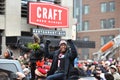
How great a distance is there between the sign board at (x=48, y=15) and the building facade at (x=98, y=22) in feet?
113

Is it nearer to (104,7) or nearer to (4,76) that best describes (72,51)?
(4,76)

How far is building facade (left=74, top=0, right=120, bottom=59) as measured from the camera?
210ft

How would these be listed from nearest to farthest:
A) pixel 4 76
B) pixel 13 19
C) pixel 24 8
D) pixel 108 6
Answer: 1. pixel 4 76
2. pixel 13 19
3. pixel 24 8
4. pixel 108 6

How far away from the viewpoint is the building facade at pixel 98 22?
64.1m

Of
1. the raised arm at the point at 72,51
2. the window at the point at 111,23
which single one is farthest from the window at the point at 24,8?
the window at the point at 111,23

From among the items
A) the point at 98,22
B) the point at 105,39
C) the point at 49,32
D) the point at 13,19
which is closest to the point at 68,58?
the point at 13,19

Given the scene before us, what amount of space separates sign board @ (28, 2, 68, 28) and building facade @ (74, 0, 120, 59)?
113 ft

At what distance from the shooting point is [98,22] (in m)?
66.2

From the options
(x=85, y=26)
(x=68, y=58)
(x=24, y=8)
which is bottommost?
(x=68, y=58)

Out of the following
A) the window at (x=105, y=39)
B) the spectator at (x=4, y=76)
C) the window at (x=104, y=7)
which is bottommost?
the window at (x=105, y=39)

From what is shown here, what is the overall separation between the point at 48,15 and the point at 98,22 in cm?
3864

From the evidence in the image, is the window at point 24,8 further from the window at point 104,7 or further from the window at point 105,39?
the window at point 104,7

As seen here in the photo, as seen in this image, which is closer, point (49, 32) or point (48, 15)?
point (49, 32)

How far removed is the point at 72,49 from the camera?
9.14 m
